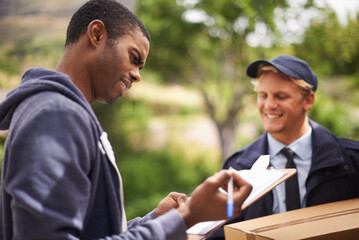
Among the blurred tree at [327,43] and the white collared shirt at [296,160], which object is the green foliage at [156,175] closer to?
the blurred tree at [327,43]

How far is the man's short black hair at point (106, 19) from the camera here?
3.93 ft

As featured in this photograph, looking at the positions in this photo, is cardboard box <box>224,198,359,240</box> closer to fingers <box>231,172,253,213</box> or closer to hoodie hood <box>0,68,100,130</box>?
fingers <box>231,172,253,213</box>

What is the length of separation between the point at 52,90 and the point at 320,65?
5.25 meters

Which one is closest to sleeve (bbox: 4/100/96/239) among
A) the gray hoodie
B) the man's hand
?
the gray hoodie

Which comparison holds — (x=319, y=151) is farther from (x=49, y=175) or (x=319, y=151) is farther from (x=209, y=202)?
(x=49, y=175)

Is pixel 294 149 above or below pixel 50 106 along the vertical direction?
below

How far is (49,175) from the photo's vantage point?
0.87 meters

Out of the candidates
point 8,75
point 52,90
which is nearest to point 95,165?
point 52,90

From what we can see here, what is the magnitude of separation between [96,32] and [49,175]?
0.52 m

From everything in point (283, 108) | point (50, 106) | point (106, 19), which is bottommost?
point (283, 108)

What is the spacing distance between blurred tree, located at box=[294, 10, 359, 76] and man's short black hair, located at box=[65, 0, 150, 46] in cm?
462

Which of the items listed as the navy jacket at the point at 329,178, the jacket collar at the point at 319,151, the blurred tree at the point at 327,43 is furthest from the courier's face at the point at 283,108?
the blurred tree at the point at 327,43

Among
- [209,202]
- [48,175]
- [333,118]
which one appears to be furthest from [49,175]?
[333,118]

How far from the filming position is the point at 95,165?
1.02m
